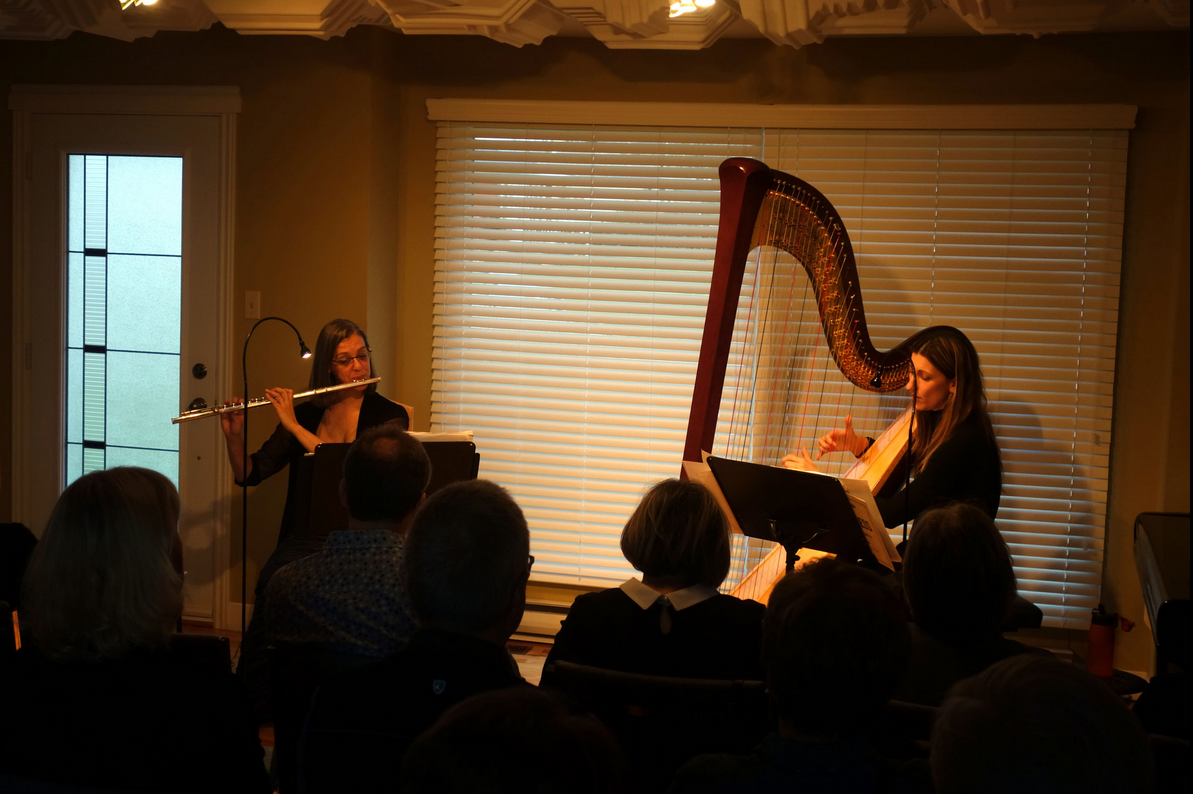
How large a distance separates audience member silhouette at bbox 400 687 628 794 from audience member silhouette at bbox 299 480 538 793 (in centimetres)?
50

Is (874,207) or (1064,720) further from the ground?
(874,207)

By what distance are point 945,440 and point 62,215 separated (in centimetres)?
359

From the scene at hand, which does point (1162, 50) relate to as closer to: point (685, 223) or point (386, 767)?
point (685, 223)

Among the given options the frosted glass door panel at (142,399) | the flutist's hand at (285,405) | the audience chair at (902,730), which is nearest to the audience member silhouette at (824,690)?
the audience chair at (902,730)

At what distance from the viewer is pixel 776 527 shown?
2.44m

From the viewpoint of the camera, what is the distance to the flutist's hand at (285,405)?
10.9ft

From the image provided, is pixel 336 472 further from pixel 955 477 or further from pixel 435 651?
pixel 955 477

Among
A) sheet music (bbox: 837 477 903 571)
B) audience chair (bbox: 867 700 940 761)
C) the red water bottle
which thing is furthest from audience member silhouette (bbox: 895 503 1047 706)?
the red water bottle

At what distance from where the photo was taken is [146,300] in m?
4.02

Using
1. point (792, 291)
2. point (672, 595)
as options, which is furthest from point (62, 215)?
point (672, 595)

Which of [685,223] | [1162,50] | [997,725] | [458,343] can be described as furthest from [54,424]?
[1162,50]

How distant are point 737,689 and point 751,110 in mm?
2912

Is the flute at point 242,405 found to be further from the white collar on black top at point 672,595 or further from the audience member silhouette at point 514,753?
the audience member silhouette at point 514,753

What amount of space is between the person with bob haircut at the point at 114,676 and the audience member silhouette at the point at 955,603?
1.05m
